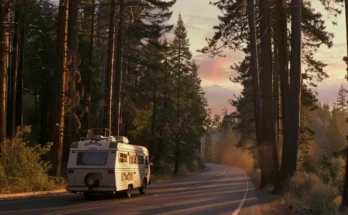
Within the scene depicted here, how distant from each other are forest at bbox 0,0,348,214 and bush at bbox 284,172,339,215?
6 cm

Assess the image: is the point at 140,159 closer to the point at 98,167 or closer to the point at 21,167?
the point at 98,167

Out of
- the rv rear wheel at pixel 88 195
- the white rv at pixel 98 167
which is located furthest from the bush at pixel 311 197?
the rv rear wheel at pixel 88 195

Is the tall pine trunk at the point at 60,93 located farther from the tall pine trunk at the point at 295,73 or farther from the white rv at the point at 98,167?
the tall pine trunk at the point at 295,73

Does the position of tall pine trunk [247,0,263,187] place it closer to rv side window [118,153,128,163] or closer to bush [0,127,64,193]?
rv side window [118,153,128,163]

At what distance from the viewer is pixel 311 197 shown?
15.1 metres

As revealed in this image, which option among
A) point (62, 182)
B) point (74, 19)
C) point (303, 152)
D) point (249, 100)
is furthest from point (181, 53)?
point (62, 182)

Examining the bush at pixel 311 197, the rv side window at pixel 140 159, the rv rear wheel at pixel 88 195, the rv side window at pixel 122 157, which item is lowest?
the rv rear wheel at pixel 88 195

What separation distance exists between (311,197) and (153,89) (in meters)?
41.9

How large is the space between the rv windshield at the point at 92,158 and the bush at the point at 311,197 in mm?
8062

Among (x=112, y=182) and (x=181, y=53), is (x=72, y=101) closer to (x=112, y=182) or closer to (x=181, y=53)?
(x=112, y=182)

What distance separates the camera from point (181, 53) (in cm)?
6103

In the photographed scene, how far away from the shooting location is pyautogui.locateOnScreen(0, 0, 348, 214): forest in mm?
21766

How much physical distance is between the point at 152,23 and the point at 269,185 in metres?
16.2

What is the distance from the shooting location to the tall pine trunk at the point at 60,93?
24.6 m
